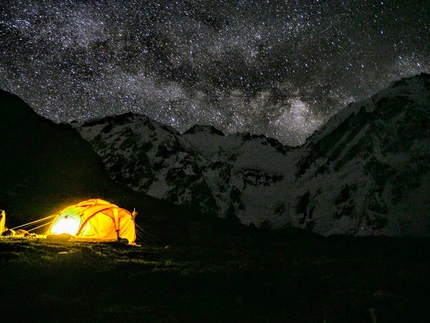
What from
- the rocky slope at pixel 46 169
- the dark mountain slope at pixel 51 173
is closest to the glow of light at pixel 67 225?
the rocky slope at pixel 46 169

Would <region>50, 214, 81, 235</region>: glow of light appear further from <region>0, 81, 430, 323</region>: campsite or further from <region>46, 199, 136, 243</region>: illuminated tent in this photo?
<region>0, 81, 430, 323</region>: campsite

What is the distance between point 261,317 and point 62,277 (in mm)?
5890

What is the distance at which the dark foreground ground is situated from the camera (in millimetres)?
8086

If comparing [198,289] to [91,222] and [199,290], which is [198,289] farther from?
[91,222]

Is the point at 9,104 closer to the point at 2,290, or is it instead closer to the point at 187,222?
the point at 187,222

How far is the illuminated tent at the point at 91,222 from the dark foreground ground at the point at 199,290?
7.12 m

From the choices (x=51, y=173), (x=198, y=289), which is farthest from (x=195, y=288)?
(x=51, y=173)

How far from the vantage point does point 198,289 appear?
1034 centimetres

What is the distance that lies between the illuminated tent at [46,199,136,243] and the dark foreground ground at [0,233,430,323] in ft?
23.4

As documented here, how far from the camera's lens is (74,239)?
19875 mm

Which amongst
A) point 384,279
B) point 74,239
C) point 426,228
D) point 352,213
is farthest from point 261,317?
point 352,213

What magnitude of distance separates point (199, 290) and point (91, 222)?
13.3 meters

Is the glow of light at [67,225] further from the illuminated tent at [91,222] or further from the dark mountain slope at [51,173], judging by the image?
the dark mountain slope at [51,173]

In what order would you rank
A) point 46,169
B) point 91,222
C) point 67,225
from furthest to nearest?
point 46,169
point 67,225
point 91,222
